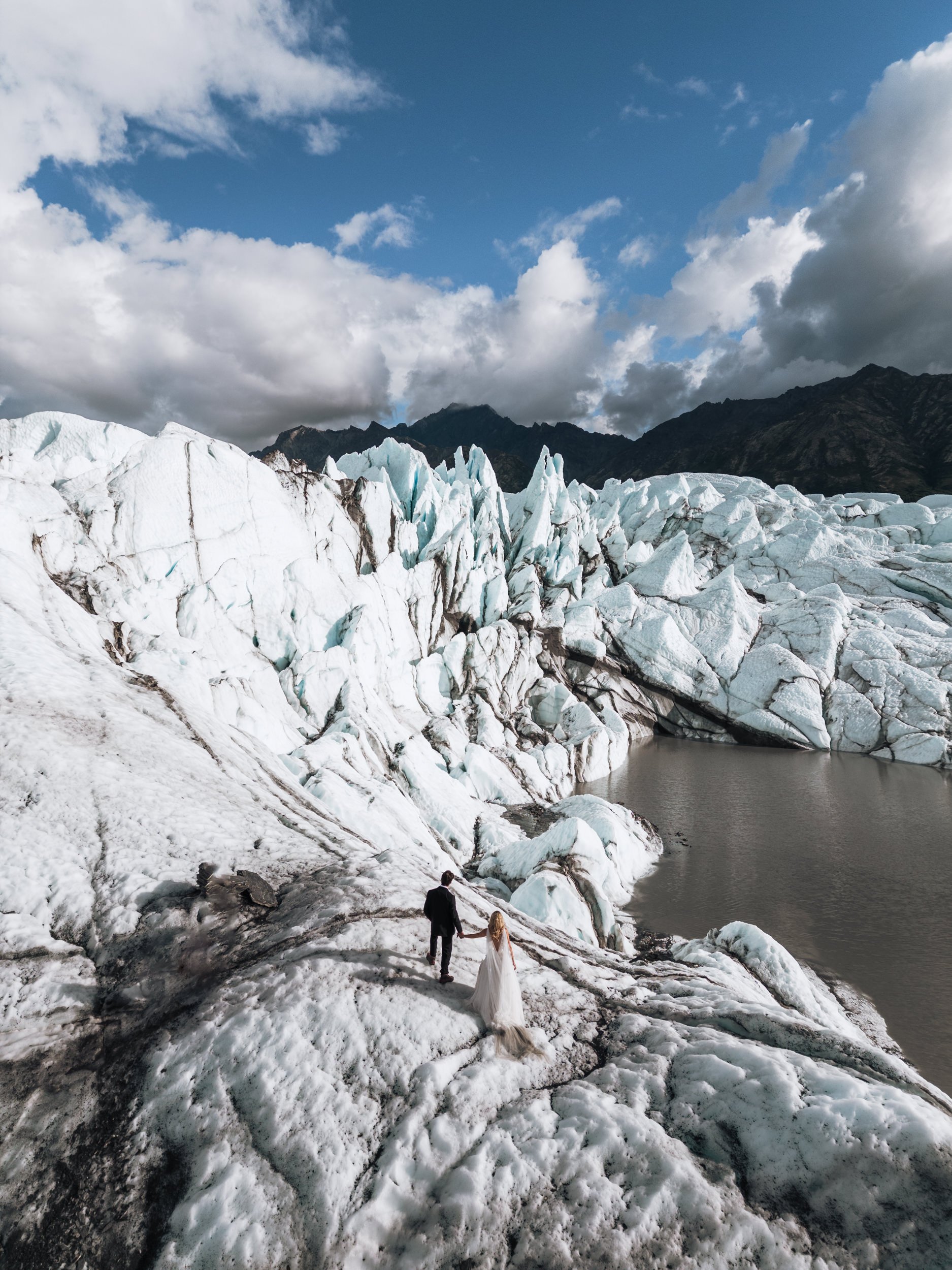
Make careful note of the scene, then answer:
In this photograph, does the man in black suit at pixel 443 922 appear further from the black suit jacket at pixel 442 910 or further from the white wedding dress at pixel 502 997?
the white wedding dress at pixel 502 997

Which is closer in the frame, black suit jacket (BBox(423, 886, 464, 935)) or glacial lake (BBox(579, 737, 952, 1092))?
black suit jacket (BBox(423, 886, 464, 935))

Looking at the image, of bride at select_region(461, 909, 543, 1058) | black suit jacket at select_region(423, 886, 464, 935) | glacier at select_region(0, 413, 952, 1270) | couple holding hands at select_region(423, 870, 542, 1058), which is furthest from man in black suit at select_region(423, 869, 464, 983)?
bride at select_region(461, 909, 543, 1058)

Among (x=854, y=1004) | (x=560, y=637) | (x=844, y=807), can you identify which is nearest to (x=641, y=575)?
(x=560, y=637)

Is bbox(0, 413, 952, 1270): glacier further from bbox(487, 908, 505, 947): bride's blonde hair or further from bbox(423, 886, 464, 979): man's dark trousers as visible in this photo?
bbox(487, 908, 505, 947): bride's blonde hair

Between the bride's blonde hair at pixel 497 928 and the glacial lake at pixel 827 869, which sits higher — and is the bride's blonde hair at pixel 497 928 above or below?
above

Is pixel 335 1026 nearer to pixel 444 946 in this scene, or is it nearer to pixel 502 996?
pixel 444 946

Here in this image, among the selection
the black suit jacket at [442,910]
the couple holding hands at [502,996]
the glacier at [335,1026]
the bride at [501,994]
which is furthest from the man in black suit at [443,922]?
the bride at [501,994]
